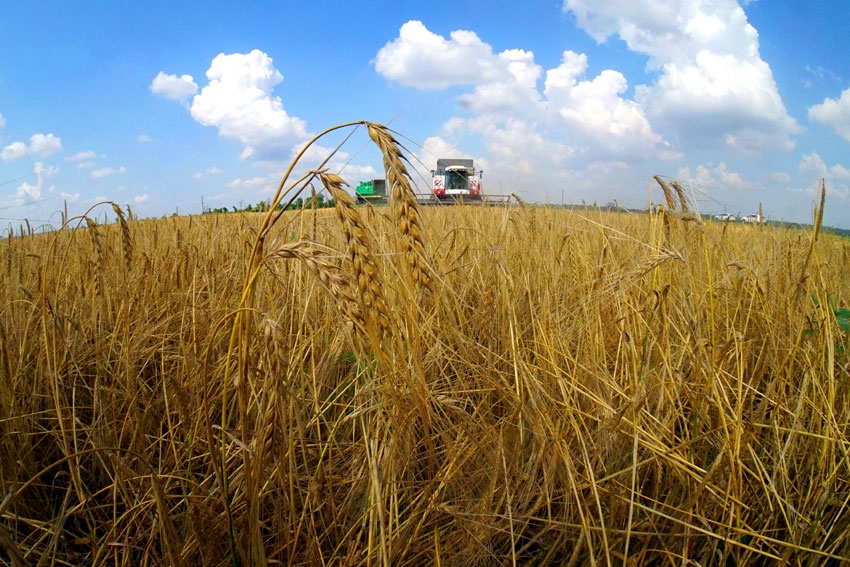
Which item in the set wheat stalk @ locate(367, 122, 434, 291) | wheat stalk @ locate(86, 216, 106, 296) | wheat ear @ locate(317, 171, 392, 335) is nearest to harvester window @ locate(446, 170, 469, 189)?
wheat stalk @ locate(86, 216, 106, 296)

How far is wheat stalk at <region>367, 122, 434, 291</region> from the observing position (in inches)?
33.2

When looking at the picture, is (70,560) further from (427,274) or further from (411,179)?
(411,179)

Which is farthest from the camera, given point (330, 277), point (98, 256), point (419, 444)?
point (98, 256)

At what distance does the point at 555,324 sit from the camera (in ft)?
4.73

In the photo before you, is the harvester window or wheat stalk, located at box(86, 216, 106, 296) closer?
wheat stalk, located at box(86, 216, 106, 296)

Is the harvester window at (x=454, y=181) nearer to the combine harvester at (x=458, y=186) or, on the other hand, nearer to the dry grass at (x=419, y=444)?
the combine harvester at (x=458, y=186)

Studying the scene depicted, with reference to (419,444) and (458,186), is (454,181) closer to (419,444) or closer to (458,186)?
(458,186)

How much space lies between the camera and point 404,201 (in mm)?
871

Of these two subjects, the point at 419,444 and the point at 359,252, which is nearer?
the point at 359,252

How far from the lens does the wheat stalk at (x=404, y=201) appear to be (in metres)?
0.84

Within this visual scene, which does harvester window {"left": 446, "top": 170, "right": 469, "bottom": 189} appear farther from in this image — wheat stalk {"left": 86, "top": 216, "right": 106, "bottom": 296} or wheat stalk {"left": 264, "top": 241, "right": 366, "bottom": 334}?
wheat stalk {"left": 264, "top": 241, "right": 366, "bottom": 334}

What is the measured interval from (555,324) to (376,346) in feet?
2.95

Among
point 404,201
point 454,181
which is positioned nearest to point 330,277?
point 404,201

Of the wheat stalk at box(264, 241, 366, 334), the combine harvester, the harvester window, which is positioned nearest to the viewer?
the wheat stalk at box(264, 241, 366, 334)
